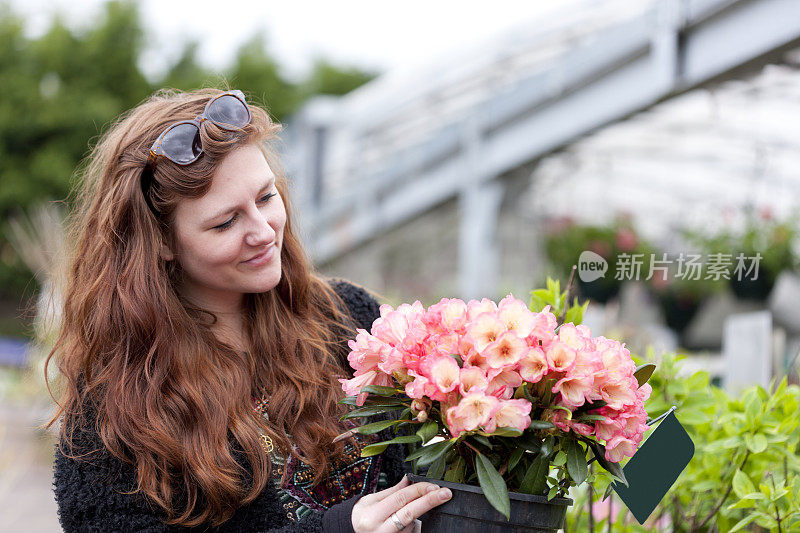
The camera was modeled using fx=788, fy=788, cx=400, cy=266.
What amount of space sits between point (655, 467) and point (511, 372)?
30cm

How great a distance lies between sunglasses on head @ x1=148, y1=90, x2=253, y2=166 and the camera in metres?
1.46

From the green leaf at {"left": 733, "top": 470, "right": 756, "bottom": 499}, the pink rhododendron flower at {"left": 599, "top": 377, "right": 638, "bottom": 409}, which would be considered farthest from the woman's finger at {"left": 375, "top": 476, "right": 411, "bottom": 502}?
the green leaf at {"left": 733, "top": 470, "right": 756, "bottom": 499}

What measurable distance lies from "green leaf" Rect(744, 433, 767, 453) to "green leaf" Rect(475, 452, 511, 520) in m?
0.57

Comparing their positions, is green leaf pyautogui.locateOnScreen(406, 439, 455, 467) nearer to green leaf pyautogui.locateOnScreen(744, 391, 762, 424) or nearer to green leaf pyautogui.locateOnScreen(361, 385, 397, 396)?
green leaf pyautogui.locateOnScreen(361, 385, 397, 396)

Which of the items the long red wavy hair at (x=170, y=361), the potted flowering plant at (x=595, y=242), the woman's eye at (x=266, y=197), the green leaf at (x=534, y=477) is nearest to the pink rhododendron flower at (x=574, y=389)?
the green leaf at (x=534, y=477)

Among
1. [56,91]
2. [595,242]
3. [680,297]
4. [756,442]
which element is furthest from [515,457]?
[56,91]

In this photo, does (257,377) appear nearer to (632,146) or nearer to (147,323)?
(147,323)

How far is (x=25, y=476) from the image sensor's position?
574 centimetres

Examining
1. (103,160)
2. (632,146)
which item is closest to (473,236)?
(632,146)

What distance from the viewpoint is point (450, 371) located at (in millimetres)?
1002

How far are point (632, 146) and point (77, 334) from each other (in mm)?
7634

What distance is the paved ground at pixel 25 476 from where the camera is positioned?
15.8 ft

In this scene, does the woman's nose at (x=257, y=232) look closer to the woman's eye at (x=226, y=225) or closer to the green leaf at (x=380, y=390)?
the woman's eye at (x=226, y=225)

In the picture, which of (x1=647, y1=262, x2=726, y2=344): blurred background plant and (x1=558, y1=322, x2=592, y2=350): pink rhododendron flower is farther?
(x1=647, y1=262, x2=726, y2=344): blurred background plant
